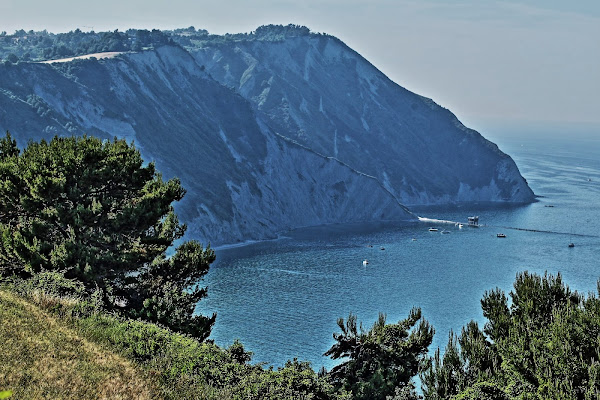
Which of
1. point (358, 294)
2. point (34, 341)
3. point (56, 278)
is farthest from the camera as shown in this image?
point (358, 294)

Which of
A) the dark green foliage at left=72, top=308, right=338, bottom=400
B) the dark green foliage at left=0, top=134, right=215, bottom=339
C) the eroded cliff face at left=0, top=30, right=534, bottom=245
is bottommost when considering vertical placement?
the dark green foliage at left=72, top=308, right=338, bottom=400

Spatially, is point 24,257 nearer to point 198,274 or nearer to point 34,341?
point 198,274

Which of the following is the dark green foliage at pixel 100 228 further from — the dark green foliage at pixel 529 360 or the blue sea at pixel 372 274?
the blue sea at pixel 372 274

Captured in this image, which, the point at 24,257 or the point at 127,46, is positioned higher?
the point at 127,46

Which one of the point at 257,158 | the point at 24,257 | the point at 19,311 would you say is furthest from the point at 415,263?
the point at 19,311

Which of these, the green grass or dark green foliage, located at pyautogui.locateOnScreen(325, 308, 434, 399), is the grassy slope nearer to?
the green grass

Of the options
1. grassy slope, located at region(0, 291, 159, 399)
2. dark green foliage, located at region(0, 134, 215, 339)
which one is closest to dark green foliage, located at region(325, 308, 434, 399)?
Result: dark green foliage, located at region(0, 134, 215, 339)

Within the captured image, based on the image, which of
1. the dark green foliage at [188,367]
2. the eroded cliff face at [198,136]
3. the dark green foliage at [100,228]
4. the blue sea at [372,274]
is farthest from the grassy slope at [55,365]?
the eroded cliff face at [198,136]
